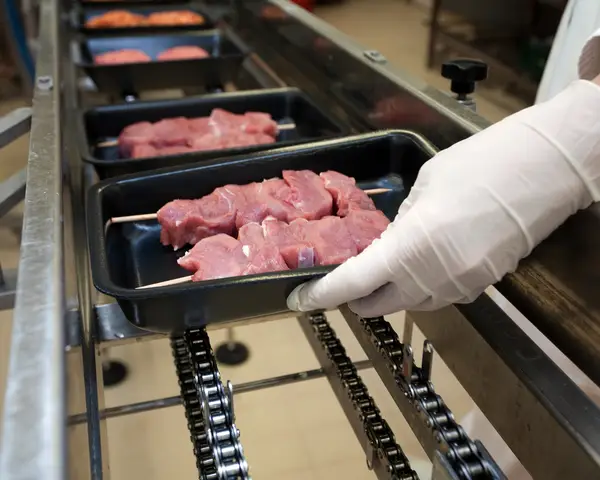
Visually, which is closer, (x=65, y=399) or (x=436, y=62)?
(x=65, y=399)

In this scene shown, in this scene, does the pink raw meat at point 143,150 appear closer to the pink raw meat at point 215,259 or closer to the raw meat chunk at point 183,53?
the pink raw meat at point 215,259

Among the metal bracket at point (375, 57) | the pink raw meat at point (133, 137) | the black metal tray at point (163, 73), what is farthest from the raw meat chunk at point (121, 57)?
the metal bracket at point (375, 57)

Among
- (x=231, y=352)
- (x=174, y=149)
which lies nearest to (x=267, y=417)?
(x=231, y=352)

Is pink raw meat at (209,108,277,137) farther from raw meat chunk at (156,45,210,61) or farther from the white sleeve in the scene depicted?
the white sleeve

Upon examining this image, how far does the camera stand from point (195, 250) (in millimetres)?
885

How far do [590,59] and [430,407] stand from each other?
0.53 metres

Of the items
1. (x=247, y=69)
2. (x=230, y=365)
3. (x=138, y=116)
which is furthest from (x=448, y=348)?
(x=247, y=69)

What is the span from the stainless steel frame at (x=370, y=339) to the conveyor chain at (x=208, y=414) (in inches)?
4.0

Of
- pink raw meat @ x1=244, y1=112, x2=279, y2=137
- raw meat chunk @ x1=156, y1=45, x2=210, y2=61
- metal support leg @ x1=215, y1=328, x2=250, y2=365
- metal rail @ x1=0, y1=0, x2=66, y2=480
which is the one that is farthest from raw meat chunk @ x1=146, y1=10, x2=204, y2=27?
metal rail @ x1=0, y1=0, x2=66, y2=480

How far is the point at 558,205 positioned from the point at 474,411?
2.86ft

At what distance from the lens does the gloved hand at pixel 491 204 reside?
65 centimetres

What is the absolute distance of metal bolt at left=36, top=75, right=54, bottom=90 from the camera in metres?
1.27

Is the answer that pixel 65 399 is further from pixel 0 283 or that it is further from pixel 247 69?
pixel 247 69

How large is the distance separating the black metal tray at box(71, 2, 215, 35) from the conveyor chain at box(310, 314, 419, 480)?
130 centimetres
